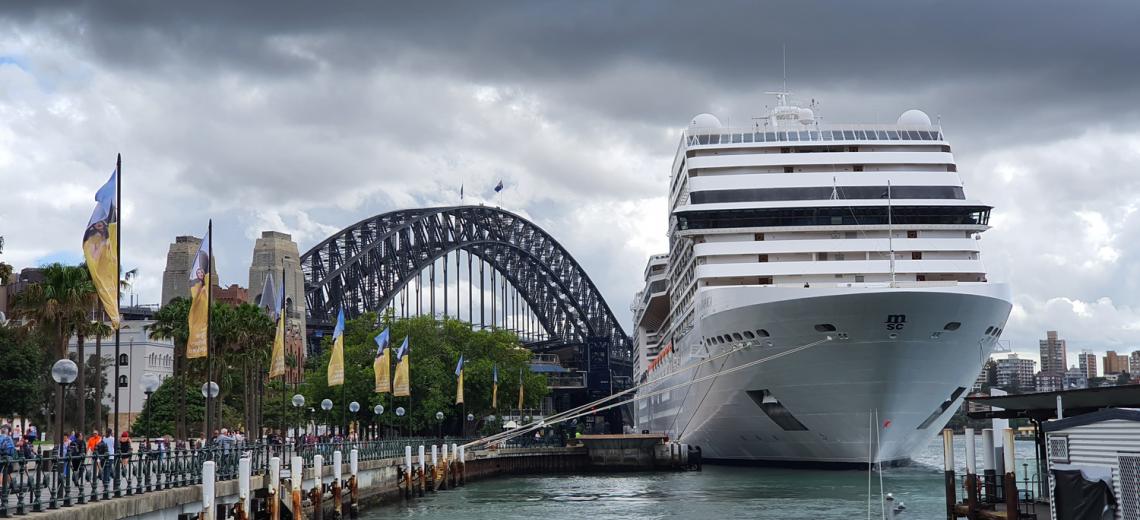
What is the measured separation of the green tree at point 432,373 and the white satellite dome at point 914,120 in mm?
39766

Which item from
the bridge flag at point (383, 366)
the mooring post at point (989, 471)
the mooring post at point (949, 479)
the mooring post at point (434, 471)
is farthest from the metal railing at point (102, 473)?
the mooring post at point (434, 471)

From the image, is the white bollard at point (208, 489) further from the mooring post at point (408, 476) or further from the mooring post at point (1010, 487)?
the mooring post at point (408, 476)

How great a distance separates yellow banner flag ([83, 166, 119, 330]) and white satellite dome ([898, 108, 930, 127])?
153ft

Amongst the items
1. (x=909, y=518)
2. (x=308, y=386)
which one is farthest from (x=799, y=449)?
(x=308, y=386)

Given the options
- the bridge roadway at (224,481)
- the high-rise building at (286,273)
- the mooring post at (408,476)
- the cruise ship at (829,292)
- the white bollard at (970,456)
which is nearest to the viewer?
the bridge roadway at (224,481)

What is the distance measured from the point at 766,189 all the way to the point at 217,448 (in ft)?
111

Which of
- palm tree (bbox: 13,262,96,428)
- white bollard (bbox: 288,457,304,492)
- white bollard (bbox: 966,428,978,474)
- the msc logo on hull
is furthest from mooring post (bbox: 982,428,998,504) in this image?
palm tree (bbox: 13,262,96,428)

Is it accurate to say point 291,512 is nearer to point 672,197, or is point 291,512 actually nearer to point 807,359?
point 807,359

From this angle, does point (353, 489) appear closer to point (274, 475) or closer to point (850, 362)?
point (274, 475)

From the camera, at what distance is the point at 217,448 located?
112ft

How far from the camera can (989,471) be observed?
1278 inches

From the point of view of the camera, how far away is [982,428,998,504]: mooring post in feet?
105

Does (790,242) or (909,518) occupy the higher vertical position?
(790,242)

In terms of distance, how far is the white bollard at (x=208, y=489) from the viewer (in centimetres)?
2919
